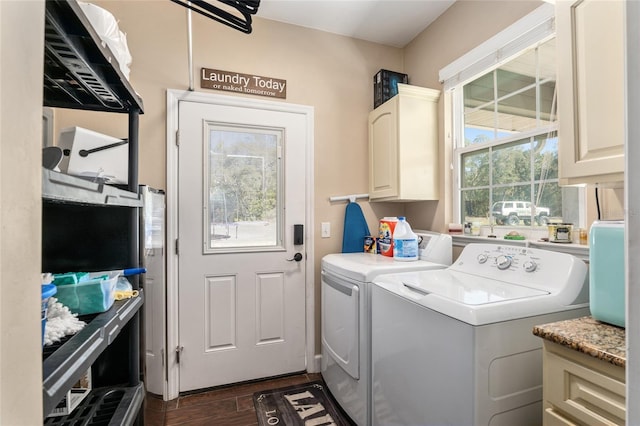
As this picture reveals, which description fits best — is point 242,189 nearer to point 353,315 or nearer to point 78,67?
point 353,315

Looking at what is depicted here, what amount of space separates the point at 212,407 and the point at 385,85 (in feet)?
8.87

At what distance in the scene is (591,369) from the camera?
2.71 ft

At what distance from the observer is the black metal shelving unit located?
21.4 inches

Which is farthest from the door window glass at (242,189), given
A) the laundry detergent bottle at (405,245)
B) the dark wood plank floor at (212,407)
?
the dark wood plank floor at (212,407)

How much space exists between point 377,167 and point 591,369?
1881 mm

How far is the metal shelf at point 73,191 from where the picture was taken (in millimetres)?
441

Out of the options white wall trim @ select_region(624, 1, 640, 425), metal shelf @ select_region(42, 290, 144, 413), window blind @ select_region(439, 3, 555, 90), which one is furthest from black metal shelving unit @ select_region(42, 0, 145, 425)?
window blind @ select_region(439, 3, 555, 90)

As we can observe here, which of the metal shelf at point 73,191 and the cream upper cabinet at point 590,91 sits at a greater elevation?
the cream upper cabinet at point 590,91

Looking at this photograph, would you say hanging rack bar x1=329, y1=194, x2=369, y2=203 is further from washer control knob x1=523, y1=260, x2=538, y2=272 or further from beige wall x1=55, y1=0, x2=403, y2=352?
washer control knob x1=523, y1=260, x2=538, y2=272

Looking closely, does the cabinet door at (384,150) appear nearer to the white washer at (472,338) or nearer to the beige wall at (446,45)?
the beige wall at (446,45)

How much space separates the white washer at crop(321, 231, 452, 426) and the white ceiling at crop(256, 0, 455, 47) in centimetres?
165

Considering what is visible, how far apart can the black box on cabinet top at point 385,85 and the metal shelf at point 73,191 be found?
223cm

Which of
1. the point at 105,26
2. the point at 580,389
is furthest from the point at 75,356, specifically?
the point at 580,389

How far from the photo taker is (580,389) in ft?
2.82
